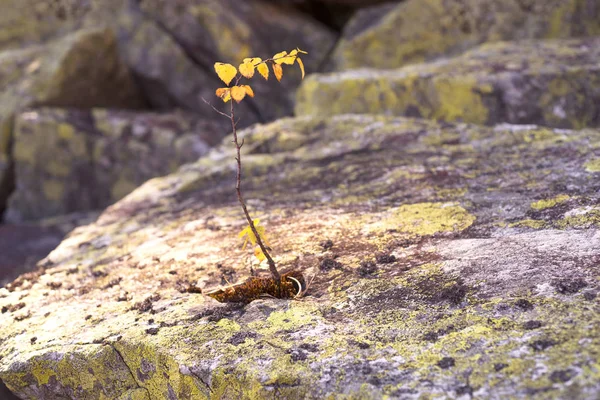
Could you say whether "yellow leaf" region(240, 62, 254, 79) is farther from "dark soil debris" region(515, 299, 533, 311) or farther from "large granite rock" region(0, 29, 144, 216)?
"large granite rock" region(0, 29, 144, 216)

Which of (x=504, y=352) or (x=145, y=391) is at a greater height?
(x=504, y=352)

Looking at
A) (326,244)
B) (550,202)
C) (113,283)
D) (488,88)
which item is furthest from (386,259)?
(488,88)

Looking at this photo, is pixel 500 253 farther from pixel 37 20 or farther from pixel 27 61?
pixel 37 20

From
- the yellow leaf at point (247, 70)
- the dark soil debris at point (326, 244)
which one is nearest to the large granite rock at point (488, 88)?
the dark soil debris at point (326, 244)

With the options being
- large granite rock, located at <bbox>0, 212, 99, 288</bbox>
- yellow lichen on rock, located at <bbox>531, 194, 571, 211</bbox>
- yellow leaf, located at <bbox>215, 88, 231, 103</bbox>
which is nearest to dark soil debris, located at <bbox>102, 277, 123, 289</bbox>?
yellow leaf, located at <bbox>215, 88, 231, 103</bbox>

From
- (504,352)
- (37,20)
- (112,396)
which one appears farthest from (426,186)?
(37,20)
